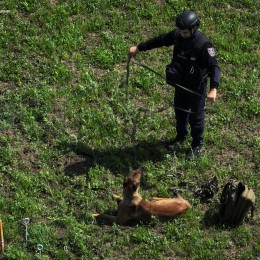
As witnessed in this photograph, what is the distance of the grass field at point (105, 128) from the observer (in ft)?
27.4

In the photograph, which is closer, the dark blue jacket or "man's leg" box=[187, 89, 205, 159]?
the dark blue jacket

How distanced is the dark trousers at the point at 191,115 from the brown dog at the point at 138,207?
1.12 meters

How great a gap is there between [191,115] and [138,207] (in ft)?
4.78

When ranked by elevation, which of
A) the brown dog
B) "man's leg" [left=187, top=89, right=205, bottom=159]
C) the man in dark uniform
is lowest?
the brown dog

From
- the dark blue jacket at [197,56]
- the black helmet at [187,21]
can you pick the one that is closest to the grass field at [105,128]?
the dark blue jacket at [197,56]

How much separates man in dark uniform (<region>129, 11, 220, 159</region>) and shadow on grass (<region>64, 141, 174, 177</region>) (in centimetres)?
45

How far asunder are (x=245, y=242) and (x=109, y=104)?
9.67 ft

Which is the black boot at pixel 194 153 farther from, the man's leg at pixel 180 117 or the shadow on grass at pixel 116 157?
the shadow on grass at pixel 116 157

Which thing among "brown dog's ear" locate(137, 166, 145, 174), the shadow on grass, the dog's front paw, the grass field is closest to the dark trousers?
the grass field

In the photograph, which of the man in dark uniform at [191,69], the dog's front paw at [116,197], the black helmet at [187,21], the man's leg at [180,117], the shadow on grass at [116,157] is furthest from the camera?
the shadow on grass at [116,157]

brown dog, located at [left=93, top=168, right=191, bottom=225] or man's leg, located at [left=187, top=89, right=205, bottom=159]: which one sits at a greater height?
man's leg, located at [left=187, top=89, right=205, bottom=159]

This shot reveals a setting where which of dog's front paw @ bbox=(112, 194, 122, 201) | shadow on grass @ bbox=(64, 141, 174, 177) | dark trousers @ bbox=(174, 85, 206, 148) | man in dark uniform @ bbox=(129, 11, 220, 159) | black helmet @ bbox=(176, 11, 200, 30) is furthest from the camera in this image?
shadow on grass @ bbox=(64, 141, 174, 177)

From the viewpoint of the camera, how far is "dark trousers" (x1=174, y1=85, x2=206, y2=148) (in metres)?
8.98

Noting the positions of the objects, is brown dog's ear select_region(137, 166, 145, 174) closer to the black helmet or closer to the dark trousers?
the dark trousers
